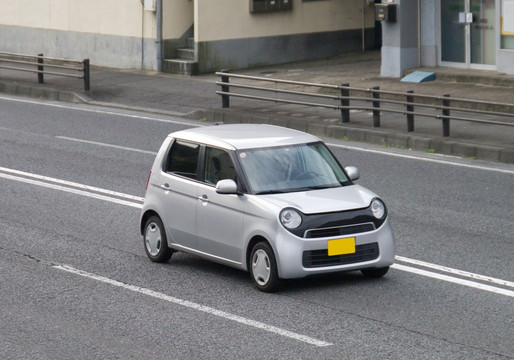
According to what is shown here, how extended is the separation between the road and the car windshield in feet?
3.15

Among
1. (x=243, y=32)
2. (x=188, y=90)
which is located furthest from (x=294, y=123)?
(x=243, y=32)

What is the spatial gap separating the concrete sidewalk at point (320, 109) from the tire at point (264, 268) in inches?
328

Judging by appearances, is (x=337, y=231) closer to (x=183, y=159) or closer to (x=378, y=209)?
(x=378, y=209)

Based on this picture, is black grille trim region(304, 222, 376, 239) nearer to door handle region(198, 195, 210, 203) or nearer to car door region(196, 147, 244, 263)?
car door region(196, 147, 244, 263)

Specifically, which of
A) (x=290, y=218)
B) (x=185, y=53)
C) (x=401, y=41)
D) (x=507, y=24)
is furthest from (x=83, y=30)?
(x=290, y=218)

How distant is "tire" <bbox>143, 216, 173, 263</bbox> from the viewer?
448 inches

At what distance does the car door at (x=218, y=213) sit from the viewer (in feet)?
34.0

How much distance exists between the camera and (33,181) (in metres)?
16.1

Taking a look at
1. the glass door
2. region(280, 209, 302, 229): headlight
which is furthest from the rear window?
the glass door

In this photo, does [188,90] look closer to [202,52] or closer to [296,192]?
[202,52]

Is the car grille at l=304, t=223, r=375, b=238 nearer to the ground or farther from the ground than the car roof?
nearer to the ground

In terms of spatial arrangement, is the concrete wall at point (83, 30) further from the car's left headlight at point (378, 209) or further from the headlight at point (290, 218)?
the headlight at point (290, 218)

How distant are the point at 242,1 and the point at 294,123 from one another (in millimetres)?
10715

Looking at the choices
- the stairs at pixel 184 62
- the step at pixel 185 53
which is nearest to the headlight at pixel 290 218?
the stairs at pixel 184 62
